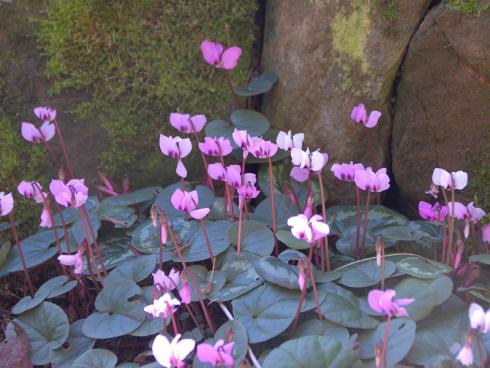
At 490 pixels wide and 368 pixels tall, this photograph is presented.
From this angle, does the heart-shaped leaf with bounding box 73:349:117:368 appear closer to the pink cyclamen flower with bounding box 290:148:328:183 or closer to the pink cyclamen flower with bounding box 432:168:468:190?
the pink cyclamen flower with bounding box 290:148:328:183

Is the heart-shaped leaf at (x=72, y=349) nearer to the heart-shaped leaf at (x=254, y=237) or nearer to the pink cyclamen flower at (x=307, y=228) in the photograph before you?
the heart-shaped leaf at (x=254, y=237)

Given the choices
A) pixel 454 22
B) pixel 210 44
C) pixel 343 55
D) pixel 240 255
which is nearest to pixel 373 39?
pixel 343 55

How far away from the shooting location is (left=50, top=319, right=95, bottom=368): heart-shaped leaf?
1813mm

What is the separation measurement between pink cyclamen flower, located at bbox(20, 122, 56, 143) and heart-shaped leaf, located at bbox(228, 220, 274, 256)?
2.25ft

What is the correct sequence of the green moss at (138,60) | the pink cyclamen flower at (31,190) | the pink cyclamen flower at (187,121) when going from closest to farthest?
the pink cyclamen flower at (31,190) → the pink cyclamen flower at (187,121) → the green moss at (138,60)

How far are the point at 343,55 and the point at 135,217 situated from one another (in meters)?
0.87

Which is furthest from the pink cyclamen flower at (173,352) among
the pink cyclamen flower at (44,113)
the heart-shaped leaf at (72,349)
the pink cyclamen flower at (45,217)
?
the pink cyclamen flower at (44,113)

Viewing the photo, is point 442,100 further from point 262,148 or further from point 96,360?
point 96,360

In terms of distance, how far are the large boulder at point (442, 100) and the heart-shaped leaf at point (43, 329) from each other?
4.00ft

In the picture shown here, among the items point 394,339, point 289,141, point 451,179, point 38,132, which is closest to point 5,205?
point 38,132

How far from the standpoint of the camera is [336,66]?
2.27m

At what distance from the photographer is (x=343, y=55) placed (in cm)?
226

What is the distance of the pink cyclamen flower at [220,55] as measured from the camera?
90.1 inches

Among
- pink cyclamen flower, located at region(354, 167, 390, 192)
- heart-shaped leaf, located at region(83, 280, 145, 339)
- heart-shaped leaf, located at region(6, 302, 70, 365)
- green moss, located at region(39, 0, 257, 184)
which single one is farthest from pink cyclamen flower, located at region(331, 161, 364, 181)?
heart-shaped leaf, located at region(6, 302, 70, 365)
